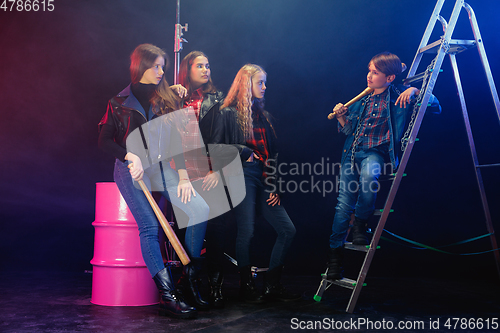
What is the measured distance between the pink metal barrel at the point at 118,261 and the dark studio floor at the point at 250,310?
78 mm

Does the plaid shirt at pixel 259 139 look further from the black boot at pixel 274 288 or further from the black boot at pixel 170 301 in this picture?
the black boot at pixel 170 301

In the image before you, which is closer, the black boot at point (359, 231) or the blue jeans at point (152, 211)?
the blue jeans at point (152, 211)

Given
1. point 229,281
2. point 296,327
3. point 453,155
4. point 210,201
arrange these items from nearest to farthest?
point 296,327
point 210,201
point 229,281
point 453,155

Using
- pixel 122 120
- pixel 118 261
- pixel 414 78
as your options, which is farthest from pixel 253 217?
pixel 414 78

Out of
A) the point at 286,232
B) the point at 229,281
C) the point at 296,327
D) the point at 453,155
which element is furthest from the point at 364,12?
the point at 296,327

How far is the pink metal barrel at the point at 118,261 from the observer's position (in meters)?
2.31

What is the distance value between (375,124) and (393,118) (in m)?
0.11

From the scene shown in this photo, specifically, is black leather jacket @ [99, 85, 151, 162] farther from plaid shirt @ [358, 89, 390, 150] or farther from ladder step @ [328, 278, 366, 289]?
ladder step @ [328, 278, 366, 289]

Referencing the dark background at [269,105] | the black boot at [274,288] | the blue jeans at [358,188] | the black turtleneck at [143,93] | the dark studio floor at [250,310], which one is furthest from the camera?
the dark background at [269,105]

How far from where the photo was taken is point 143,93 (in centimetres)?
225

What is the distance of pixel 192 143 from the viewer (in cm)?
256

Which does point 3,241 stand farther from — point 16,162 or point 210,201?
point 210,201

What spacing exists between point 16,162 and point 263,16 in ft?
8.50

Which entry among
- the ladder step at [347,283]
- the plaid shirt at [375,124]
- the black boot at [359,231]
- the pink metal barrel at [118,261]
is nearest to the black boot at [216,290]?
the pink metal barrel at [118,261]
